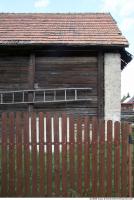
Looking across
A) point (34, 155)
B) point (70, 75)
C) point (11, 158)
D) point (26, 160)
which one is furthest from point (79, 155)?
point (70, 75)

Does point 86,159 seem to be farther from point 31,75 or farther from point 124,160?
point 31,75

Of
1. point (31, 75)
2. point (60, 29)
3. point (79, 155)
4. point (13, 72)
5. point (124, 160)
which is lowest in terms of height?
point (124, 160)

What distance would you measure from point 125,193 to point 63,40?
8849 mm

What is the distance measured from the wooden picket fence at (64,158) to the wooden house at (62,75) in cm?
776

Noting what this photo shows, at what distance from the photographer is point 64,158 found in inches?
296

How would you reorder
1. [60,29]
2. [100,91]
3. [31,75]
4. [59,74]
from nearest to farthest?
[31,75] → [100,91] → [59,74] → [60,29]

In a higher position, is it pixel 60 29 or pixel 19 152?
pixel 60 29

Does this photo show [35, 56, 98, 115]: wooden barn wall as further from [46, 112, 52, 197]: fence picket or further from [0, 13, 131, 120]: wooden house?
[46, 112, 52, 197]: fence picket

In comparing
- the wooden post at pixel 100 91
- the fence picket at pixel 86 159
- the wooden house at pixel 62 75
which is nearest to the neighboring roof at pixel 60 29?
the wooden house at pixel 62 75

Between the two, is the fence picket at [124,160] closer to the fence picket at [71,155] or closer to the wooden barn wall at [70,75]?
the fence picket at [71,155]

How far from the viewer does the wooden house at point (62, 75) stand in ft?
50.6

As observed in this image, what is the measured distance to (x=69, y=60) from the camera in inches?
617

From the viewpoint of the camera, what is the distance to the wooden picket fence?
7.52 meters

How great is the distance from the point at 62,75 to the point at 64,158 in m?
8.36
